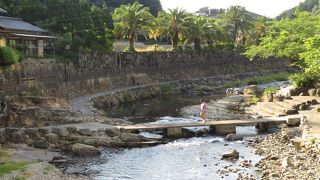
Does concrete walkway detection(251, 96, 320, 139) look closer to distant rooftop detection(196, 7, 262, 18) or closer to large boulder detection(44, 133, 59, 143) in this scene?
large boulder detection(44, 133, 59, 143)

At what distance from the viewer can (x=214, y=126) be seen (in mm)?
39719

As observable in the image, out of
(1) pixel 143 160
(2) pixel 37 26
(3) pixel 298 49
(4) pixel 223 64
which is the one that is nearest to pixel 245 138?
(1) pixel 143 160

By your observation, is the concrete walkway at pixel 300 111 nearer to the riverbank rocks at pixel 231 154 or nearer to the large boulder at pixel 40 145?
the riverbank rocks at pixel 231 154

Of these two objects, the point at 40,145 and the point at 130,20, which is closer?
the point at 40,145

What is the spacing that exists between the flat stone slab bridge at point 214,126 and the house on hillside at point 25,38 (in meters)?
21.8

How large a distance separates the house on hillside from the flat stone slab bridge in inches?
859

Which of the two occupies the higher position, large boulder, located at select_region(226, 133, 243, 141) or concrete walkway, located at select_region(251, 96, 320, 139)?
concrete walkway, located at select_region(251, 96, 320, 139)

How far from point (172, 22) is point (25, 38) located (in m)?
32.1

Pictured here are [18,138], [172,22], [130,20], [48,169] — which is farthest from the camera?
[172,22]

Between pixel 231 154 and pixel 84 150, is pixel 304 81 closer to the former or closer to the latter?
pixel 231 154

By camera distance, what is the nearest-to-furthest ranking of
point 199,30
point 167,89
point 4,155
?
1. point 4,155
2. point 167,89
3. point 199,30

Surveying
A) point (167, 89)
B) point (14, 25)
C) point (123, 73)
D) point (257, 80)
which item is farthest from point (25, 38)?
point (257, 80)

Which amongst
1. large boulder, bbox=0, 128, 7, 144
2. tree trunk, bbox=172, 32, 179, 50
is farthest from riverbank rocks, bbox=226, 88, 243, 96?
large boulder, bbox=0, 128, 7, 144

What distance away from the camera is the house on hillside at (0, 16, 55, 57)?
5420 centimetres
